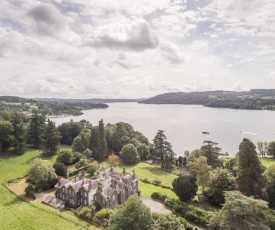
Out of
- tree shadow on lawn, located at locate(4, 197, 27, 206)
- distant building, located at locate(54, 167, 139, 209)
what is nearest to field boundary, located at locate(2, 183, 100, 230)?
tree shadow on lawn, located at locate(4, 197, 27, 206)

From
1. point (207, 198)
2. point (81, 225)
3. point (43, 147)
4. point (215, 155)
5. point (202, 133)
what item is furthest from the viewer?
point (202, 133)

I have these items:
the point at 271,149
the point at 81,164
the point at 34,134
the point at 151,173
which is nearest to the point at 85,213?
the point at 81,164

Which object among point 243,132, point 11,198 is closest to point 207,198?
point 11,198

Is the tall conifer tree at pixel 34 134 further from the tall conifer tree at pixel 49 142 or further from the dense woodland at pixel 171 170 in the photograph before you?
the tall conifer tree at pixel 49 142

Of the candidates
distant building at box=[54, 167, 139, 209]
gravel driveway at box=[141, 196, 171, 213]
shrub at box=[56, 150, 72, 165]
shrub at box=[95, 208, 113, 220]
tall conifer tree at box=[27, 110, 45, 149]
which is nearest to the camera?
shrub at box=[95, 208, 113, 220]

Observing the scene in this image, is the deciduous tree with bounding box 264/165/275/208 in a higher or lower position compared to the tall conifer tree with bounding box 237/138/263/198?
lower

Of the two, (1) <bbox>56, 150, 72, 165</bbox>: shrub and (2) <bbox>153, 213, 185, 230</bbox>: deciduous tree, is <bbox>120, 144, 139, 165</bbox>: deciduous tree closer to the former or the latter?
(1) <bbox>56, 150, 72, 165</bbox>: shrub

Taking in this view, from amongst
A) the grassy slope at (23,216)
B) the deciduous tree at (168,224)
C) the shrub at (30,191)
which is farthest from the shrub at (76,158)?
the deciduous tree at (168,224)

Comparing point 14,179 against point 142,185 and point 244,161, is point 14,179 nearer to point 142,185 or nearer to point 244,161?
point 142,185
